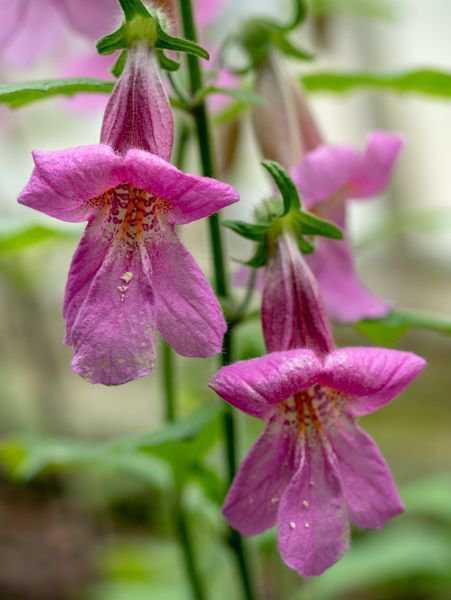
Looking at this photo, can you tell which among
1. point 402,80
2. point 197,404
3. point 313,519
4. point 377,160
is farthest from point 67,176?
point 197,404

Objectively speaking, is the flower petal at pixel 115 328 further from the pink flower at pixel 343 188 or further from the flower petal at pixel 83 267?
the pink flower at pixel 343 188

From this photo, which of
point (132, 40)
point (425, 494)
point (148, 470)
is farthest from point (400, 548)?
point (132, 40)

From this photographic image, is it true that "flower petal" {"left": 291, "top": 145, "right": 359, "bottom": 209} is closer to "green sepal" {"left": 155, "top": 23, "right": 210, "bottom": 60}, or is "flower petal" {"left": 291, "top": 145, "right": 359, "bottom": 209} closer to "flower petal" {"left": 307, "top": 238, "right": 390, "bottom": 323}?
"flower petal" {"left": 307, "top": 238, "right": 390, "bottom": 323}

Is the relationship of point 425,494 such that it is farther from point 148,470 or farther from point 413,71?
point 413,71

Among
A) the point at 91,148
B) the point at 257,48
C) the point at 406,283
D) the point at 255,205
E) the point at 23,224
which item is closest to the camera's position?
the point at 91,148

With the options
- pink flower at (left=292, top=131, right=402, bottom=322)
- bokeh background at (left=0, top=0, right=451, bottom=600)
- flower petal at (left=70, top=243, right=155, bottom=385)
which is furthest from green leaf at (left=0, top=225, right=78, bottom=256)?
flower petal at (left=70, top=243, right=155, bottom=385)

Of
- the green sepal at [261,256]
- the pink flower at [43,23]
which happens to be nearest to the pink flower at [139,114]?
the green sepal at [261,256]
